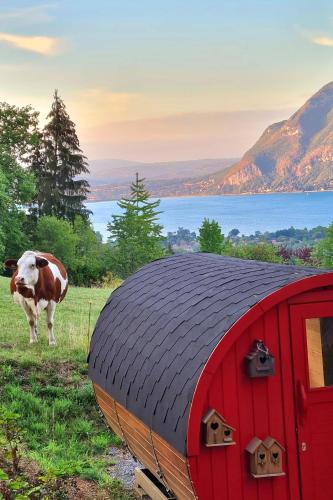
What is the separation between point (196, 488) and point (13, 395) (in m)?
6.55

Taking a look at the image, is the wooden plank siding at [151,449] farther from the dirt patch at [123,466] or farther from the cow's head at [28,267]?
the cow's head at [28,267]

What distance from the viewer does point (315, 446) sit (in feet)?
20.9

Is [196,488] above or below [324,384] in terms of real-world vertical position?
below

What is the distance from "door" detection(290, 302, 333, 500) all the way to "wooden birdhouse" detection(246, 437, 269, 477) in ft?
1.39

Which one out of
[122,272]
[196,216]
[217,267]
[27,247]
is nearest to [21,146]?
[27,247]

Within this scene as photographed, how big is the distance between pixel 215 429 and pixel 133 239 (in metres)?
→ 54.6

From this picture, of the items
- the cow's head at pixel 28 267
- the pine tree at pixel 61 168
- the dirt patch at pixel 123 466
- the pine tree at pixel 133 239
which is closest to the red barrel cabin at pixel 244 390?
the dirt patch at pixel 123 466

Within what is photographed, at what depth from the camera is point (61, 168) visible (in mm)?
63031

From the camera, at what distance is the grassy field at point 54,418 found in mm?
8047

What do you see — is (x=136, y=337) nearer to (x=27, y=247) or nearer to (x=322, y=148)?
(x=27, y=247)

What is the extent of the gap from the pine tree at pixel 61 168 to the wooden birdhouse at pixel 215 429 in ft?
182

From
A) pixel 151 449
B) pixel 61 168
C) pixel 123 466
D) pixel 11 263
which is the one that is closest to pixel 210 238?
pixel 61 168

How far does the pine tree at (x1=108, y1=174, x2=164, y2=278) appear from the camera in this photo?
59594 millimetres

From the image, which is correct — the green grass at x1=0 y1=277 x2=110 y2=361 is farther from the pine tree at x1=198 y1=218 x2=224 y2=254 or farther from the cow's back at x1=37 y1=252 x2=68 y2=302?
the pine tree at x1=198 y1=218 x2=224 y2=254
